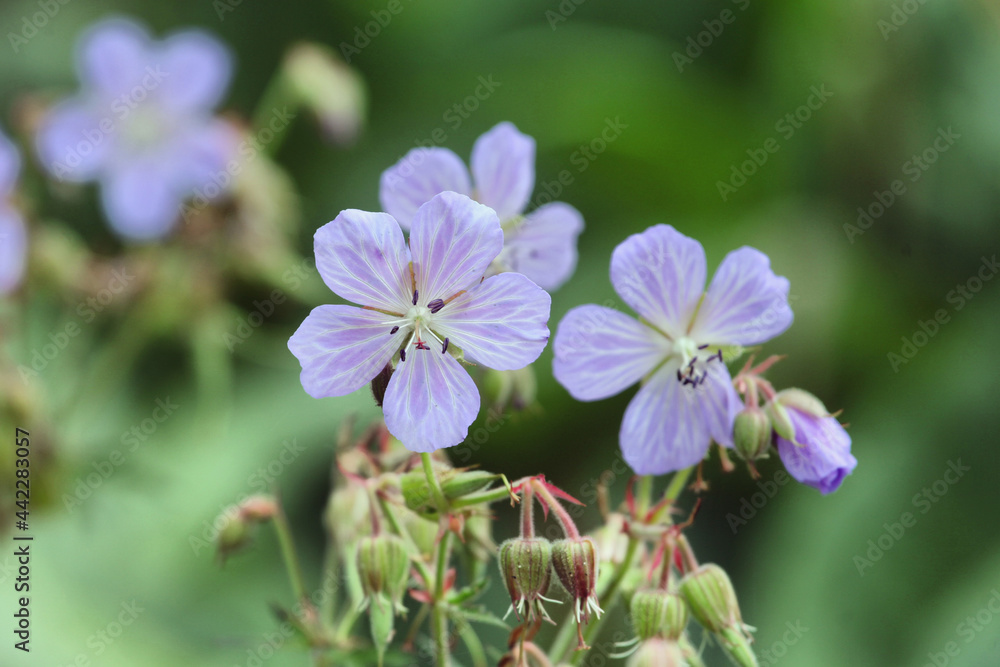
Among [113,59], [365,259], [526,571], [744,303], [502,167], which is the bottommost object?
[113,59]

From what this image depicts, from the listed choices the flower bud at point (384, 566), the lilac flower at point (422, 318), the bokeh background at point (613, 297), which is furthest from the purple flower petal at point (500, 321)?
the bokeh background at point (613, 297)

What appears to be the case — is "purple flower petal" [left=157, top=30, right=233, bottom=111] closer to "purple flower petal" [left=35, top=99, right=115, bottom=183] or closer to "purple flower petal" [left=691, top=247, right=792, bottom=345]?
"purple flower petal" [left=35, top=99, right=115, bottom=183]

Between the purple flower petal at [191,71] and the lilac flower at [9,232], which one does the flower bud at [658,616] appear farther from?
the purple flower petal at [191,71]

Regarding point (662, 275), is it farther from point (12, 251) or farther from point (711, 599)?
point (12, 251)

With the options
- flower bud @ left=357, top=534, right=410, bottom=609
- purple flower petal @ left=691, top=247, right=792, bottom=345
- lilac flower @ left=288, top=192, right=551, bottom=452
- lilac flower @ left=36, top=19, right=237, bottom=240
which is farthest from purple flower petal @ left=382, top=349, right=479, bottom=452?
lilac flower @ left=36, top=19, right=237, bottom=240

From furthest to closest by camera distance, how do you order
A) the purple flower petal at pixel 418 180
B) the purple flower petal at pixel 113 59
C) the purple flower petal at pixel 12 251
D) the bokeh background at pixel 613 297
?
the purple flower petal at pixel 113 59, the bokeh background at pixel 613 297, the purple flower petal at pixel 12 251, the purple flower petal at pixel 418 180

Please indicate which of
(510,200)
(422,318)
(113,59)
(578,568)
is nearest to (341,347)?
(422,318)

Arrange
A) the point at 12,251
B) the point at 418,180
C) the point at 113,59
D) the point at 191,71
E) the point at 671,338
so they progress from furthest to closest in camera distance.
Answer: the point at 191,71 < the point at 113,59 < the point at 12,251 < the point at 418,180 < the point at 671,338
